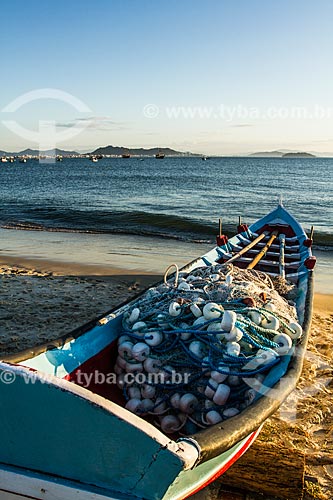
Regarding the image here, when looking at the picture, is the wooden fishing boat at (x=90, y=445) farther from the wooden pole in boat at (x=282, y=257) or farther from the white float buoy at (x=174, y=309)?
the wooden pole in boat at (x=282, y=257)

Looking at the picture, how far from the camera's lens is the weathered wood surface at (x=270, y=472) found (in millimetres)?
3746

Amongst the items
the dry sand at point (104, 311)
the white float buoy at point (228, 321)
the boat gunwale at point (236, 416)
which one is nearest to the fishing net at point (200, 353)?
the white float buoy at point (228, 321)

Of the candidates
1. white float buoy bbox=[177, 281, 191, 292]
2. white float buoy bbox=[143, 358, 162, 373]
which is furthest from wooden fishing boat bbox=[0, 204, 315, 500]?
white float buoy bbox=[177, 281, 191, 292]

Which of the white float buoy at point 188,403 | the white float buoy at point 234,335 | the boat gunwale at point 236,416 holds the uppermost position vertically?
the white float buoy at point 234,335

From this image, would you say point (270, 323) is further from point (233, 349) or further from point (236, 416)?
point (236, 416)

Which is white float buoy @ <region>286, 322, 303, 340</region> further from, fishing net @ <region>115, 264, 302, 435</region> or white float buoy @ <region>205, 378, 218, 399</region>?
white float buoy @ <region>205, 378, 218, 399</region>

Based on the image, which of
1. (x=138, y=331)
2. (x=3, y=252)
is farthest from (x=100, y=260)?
(x=138, y=331)

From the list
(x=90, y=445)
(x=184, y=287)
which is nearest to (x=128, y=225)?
(x=184, y=287)

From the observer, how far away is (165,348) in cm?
418

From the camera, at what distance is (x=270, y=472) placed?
12.6 feet

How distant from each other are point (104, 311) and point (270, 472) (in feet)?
15.8

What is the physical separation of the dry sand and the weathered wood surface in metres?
0.16

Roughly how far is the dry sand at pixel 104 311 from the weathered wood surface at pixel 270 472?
160 millimetres

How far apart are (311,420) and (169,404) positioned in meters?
1.86
